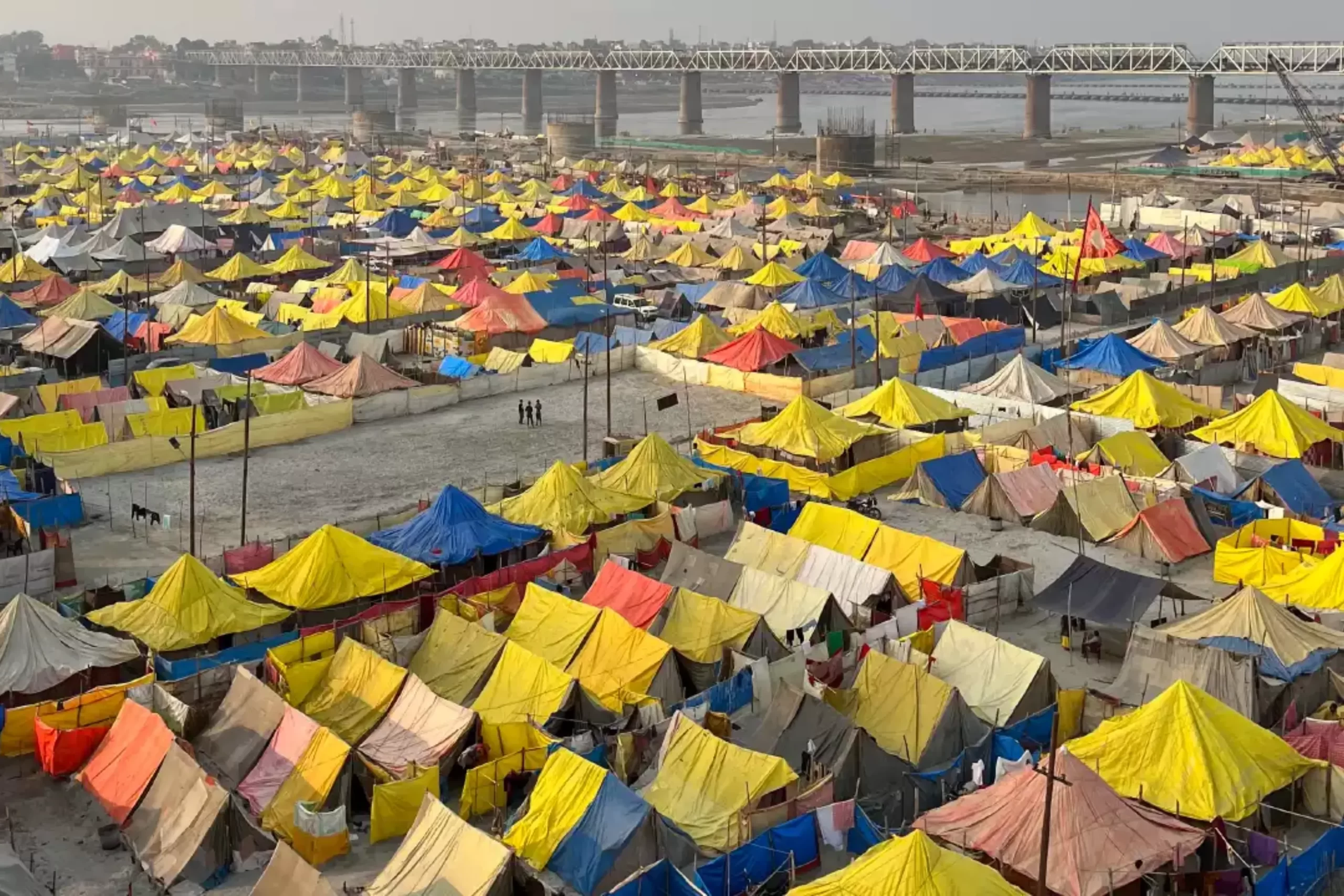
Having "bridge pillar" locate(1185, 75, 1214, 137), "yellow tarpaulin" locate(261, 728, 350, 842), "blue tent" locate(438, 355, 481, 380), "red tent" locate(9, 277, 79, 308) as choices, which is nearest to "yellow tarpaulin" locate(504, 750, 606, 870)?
"yellow tarpaulin" locate(261, 728, 350, 842)

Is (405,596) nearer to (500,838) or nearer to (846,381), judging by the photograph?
(500,838)

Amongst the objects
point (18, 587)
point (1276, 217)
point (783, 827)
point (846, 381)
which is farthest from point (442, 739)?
point (1276, 217)

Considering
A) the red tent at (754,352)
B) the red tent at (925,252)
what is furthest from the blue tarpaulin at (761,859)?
the red tent at (925,252)

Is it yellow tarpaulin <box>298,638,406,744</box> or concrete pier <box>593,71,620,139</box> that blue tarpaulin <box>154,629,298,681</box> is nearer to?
yellow tarpaulin <box>298,638,406,744</box>

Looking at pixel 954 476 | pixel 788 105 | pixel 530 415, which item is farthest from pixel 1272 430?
pixel 788 105

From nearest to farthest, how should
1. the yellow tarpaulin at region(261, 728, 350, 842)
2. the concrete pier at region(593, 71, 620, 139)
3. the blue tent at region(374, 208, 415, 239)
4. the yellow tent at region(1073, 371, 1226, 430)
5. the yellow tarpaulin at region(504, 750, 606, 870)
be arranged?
the yellow tarpaulin at region(504, 750, 606, 870) < the yellow tarpaulin at region(261, 728, 350, 842) < the yellow tent at region(1073, 371, 1226, 430) < the blue tent at region(374, 208, 415, 239) < the concrete pier at region(593, 71, 620, 139)
